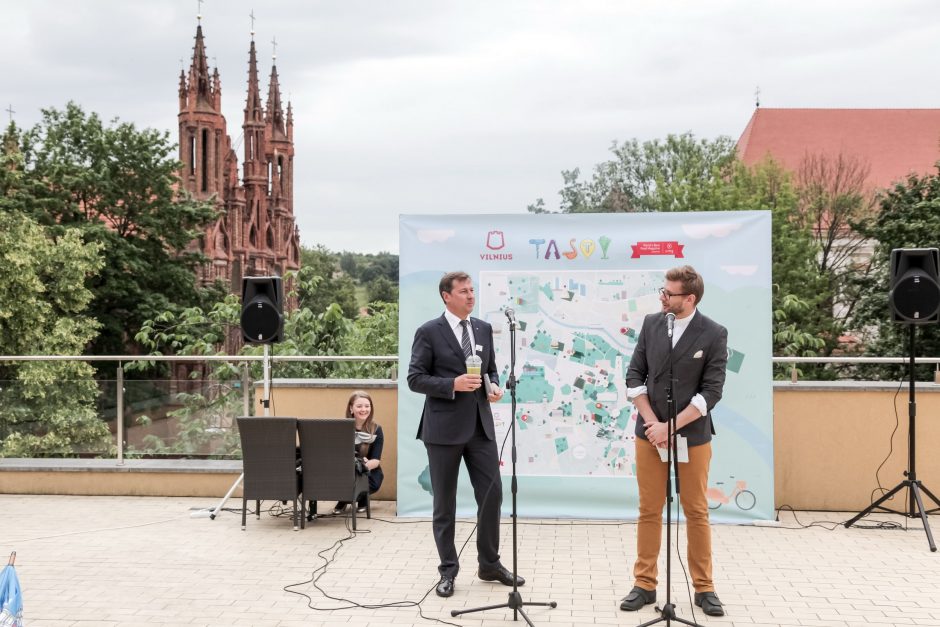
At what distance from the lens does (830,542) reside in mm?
6469

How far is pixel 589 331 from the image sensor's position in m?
7.15

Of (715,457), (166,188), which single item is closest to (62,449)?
(715,457)

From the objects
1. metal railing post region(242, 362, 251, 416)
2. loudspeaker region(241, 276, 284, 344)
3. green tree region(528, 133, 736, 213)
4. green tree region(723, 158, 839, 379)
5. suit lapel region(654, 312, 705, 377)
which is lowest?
metal railing post region(242, 362, 251, 416)

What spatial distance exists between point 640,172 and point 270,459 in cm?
5415

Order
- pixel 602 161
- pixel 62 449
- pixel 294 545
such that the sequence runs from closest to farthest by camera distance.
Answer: pixel 294 545 < pixel 62 449 < pixel 602 161

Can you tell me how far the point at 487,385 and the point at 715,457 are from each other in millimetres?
2707

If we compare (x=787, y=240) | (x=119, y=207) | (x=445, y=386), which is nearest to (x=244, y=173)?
(x=119, y=207)

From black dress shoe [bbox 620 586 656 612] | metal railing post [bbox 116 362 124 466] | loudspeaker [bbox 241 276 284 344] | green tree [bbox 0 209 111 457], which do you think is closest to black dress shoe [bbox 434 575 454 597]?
black dress shoe [bbox 620 586 656 612]

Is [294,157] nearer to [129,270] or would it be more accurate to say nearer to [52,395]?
[129,270]

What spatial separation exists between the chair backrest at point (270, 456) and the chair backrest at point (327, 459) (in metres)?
0.09

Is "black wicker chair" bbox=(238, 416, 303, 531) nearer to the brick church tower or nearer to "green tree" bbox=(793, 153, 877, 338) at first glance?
"green tree" bbox=(793, 153, 877, 338)

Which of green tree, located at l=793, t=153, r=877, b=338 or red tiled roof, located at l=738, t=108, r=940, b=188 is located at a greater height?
red tiled roof, located at l=738, t=108, r=940, b=188

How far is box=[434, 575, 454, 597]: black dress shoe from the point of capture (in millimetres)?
5148

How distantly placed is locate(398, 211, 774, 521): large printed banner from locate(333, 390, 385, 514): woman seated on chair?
250 millimetres
